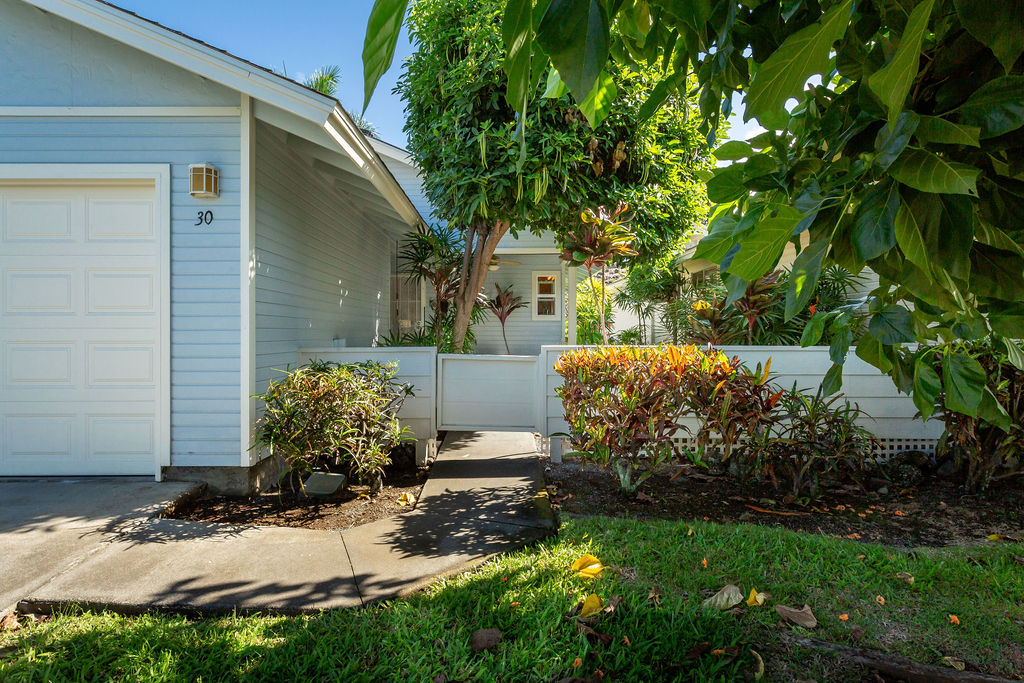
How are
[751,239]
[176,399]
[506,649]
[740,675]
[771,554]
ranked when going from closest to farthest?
[751,239] → [740,675] → [506,649] → [771,554] → [176,399]

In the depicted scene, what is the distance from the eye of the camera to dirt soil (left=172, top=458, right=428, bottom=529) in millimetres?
3895

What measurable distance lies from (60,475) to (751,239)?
5.89 metres

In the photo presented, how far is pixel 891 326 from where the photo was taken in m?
0.81

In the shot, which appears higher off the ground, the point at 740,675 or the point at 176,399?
the point at 176,399

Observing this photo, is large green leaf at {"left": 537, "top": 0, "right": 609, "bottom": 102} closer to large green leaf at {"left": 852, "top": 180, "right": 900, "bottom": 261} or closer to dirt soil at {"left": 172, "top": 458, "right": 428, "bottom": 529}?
large green leaf at {"left": 852, "top": 180, "right": 900, "bottom": 261}

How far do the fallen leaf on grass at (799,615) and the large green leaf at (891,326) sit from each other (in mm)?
1943

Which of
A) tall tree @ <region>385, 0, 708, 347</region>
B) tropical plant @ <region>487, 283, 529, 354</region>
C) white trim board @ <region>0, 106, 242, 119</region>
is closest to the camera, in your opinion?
white trim board @ <region>0, 106, 242, 119</region>

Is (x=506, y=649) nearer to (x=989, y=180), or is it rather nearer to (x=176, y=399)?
(x=989, y=180)

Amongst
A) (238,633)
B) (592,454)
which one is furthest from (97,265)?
(592,454)

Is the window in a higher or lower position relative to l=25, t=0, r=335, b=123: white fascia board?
lower

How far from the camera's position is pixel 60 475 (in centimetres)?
459

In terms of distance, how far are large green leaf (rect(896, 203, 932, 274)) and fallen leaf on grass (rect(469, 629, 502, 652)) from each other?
2.08 metres

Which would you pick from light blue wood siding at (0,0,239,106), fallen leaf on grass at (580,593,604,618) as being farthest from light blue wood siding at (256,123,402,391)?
fallen leaf on grass at (580,593,604,618)

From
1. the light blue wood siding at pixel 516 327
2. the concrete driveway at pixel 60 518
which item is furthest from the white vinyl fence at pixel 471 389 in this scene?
the light blue wood siding at pixel 516 327
